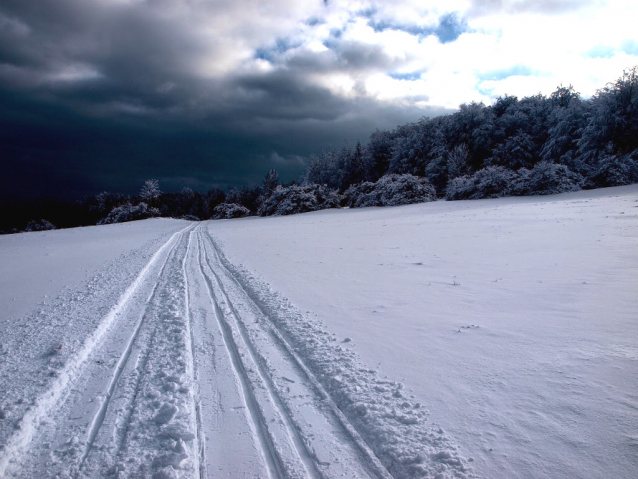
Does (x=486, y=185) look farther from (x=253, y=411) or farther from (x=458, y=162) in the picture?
(x=253, y=411)

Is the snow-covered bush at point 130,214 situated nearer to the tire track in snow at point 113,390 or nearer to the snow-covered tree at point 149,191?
the snow-covered tree at point 149,191

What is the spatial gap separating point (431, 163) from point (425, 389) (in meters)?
43.9

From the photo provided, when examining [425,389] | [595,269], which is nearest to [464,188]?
[595,269]

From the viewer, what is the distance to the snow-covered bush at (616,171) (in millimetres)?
23469

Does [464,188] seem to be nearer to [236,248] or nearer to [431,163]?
[431,163]

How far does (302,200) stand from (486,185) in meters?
19.3

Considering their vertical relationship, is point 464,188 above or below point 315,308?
above

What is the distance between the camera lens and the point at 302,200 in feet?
128

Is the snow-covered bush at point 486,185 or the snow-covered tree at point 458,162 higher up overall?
the snow-covered tree at point 458,162

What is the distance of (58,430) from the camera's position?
2.67 meters

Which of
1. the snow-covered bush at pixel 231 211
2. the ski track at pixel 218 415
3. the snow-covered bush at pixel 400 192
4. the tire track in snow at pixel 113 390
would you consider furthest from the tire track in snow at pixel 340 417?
the snow-covered bush at pixel 231 211

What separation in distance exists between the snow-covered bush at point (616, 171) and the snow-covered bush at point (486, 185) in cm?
596

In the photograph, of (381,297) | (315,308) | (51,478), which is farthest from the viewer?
(381,297)

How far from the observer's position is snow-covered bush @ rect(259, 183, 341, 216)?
38.8 metres
